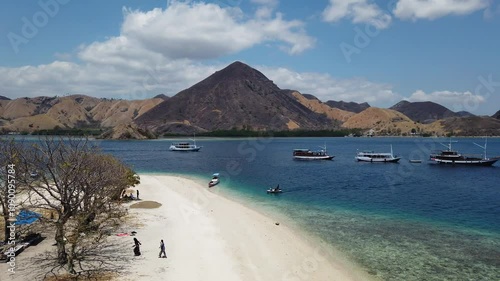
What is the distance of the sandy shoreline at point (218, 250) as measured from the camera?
Answer: 1062 inches

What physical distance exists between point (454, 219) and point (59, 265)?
157 ft

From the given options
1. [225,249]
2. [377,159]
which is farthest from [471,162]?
[225,249]

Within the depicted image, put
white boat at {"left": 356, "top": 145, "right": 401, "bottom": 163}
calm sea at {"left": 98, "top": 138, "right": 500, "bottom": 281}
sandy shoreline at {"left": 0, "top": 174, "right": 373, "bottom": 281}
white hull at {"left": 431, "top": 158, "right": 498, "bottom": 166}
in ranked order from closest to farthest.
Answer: sandy shoreline at {"left": 0, "top": 174, "right": 373, "bottom": 281} → calm sea at {"left": 98, "top": 138, "right": 500, "bottom": 281} → white hull at {"left": 431, "top": 158, "right": 498, "bottom": 166} → white boat at {"left": 356, "top": 145, "right": 401, "bottom": 163}

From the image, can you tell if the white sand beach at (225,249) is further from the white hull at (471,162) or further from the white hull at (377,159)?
the white hull at (471,162)

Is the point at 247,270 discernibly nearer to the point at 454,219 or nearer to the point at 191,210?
the point at 191,210

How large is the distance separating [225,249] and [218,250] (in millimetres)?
743

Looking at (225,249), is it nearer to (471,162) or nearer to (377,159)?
(377,159)

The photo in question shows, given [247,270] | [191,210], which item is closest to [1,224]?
[191,210]

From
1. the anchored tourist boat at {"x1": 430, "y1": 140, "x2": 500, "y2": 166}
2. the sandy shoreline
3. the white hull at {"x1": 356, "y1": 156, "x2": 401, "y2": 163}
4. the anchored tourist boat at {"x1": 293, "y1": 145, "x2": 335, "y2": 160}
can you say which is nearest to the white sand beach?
the sandy shoreline

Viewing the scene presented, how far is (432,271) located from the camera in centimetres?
2948

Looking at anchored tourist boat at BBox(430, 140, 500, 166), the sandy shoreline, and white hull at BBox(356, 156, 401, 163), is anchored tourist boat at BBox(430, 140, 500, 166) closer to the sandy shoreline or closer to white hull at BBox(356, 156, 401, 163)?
white hull at BBox(356, 156, 401, 163)

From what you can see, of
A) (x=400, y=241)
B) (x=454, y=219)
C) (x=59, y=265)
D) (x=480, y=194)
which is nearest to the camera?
(x=59, y=265)

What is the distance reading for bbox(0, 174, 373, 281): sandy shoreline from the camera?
88.5 ft

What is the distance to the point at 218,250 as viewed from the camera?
107 ft
